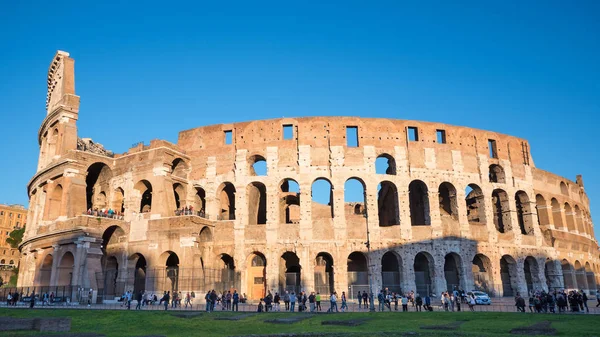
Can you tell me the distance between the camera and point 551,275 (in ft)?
122

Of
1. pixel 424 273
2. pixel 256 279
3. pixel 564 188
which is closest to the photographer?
pixel 256 279

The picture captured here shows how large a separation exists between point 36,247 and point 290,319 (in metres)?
26.4

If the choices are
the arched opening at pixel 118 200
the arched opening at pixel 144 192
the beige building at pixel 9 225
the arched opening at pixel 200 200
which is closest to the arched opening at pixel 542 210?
the arched opening at pixel 200 200

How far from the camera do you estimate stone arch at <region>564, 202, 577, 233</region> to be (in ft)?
136

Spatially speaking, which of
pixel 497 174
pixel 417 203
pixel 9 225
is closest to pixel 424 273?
pixel 417 203

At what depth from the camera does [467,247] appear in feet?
107

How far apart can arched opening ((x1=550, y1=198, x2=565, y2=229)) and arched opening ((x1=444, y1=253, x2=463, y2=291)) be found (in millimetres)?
12586

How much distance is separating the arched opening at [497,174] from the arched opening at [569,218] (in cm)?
940

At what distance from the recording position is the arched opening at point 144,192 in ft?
114

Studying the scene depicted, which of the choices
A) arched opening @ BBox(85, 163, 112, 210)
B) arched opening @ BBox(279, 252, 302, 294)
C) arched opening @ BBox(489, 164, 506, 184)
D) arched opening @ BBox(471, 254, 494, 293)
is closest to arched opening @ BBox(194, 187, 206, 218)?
arched opening @ BBox(85, 163, 112, 210)

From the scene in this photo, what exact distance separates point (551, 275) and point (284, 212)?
22015mm

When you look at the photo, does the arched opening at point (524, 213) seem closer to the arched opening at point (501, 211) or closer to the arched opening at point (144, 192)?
the arched opening at point (501, 211)

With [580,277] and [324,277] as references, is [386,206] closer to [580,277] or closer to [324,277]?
[324,277]

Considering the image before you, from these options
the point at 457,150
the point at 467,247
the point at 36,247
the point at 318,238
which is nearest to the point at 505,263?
the point at 467,247
